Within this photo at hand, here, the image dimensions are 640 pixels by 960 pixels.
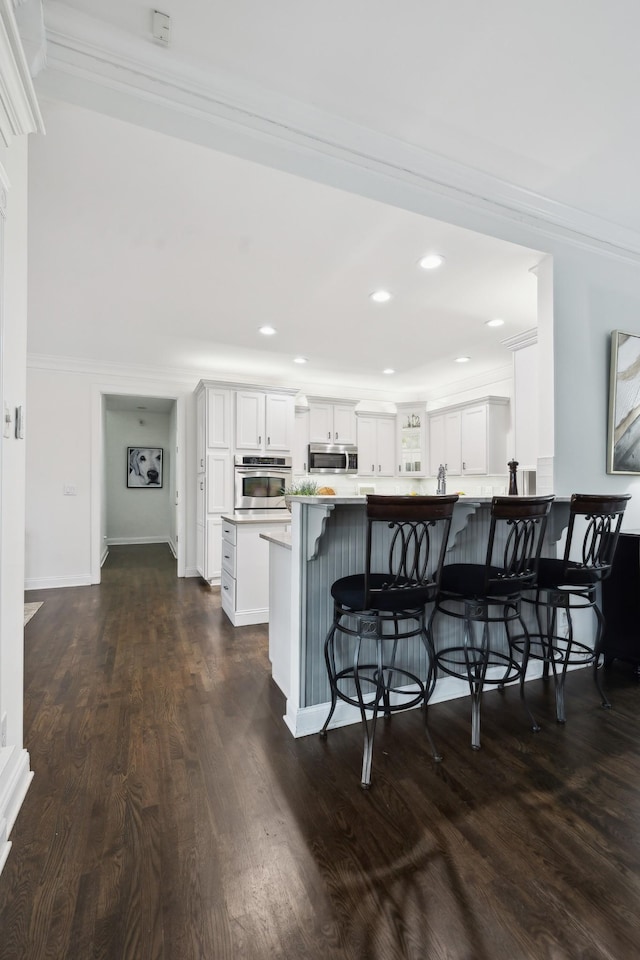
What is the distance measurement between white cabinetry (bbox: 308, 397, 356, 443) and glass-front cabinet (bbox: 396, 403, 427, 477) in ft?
2.69

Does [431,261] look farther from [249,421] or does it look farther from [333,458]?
[333,458]

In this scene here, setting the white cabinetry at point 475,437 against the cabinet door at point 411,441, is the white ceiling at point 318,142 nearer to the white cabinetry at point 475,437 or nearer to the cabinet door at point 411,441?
the white cabinetry at point 475,437

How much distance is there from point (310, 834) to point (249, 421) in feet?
14.8

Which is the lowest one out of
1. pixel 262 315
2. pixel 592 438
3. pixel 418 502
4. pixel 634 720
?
pixel 634 720

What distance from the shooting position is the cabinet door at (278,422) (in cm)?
556

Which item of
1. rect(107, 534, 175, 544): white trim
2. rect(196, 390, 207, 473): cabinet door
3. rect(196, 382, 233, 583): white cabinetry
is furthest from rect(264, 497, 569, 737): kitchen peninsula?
rect(107, 534, 175, 544): white trim

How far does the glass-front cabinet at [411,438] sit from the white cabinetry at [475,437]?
327mm

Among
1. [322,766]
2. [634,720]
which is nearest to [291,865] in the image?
[322,766]

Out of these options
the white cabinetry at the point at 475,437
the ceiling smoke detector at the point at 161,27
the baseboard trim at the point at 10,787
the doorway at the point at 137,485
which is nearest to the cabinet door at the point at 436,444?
the white cabinetry at the point at 475,437

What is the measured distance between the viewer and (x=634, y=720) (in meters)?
2.17

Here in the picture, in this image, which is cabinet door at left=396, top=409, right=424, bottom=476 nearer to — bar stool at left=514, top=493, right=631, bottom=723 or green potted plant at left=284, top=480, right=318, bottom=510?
green potted plant at left=284, top=480, right=318, bottom=510

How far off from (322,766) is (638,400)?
2.95 metres

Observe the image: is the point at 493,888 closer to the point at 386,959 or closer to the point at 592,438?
the point at 386,959

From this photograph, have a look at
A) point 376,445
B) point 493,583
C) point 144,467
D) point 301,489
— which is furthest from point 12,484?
point 144,467
